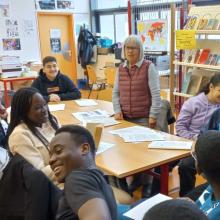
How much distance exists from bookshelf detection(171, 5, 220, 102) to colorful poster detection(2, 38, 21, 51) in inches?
161

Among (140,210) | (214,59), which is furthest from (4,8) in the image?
(140,210)

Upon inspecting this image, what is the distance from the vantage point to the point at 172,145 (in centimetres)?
219

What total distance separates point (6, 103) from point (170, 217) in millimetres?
5222

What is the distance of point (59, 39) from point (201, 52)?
473 cm

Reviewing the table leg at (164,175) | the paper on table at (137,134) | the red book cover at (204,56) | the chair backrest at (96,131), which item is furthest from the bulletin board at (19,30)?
the table leg at (164,175)

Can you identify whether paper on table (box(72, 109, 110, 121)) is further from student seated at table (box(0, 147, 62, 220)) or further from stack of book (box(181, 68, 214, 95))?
student seated at table (box(0, 147, 62, 220))

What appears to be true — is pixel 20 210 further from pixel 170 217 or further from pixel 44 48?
pixel 44 48

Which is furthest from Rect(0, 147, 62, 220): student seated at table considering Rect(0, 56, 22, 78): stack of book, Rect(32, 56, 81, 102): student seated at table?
Rect(0, 56, 22, 78): stack of book

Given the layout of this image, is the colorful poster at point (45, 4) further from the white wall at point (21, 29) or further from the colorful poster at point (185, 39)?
the colorful poster at point (185, 39)

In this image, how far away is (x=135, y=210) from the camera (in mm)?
1541

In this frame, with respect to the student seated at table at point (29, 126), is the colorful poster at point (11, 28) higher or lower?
higher

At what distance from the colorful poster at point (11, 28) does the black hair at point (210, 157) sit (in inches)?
248

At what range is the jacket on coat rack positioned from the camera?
7.59 m

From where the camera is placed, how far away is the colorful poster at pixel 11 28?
6.78m
